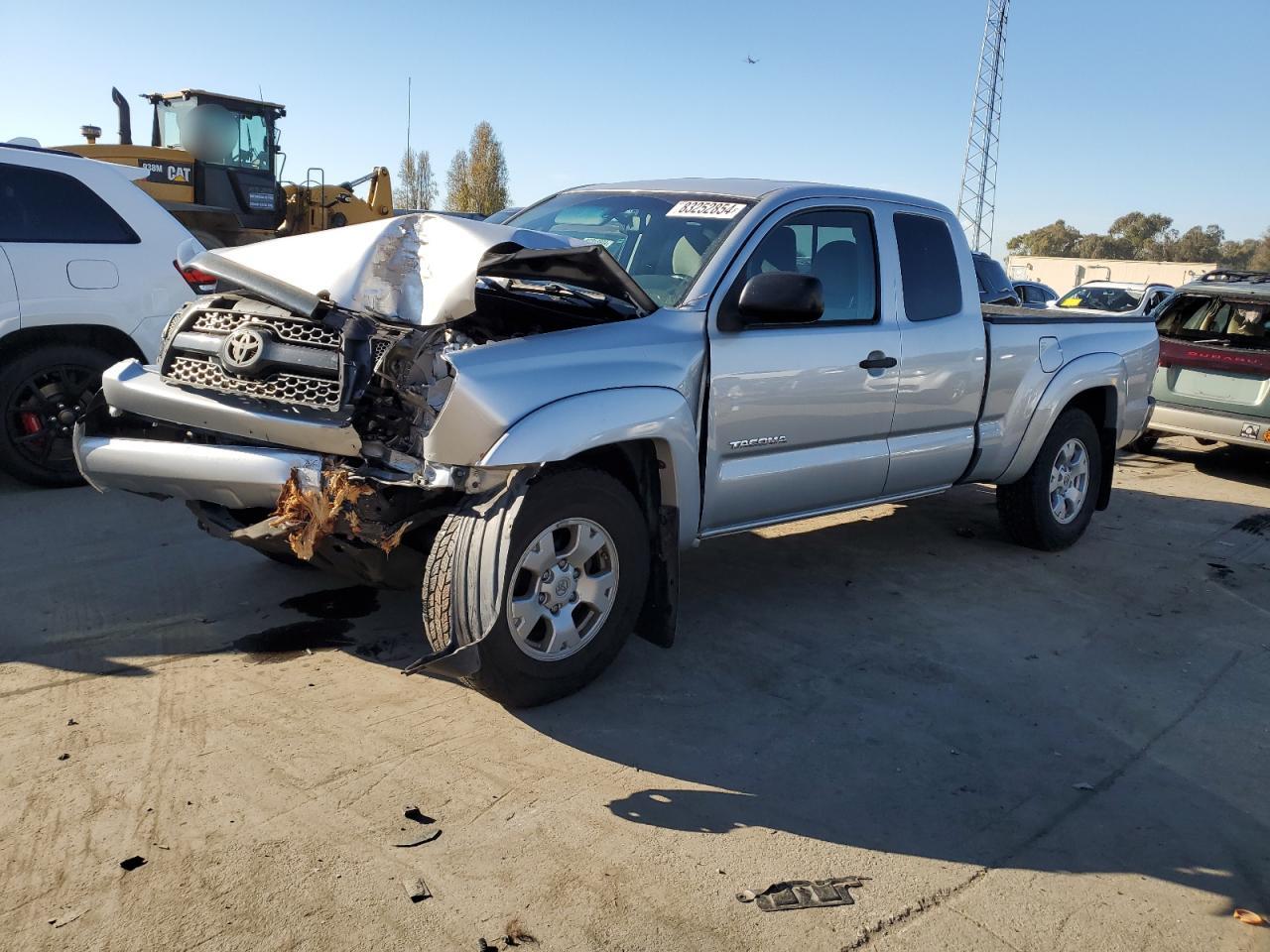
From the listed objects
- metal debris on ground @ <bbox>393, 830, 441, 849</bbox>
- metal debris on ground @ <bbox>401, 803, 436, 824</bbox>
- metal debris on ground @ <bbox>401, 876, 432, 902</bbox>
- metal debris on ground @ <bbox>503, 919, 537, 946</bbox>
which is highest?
metal debris on ground @ <bbox>401, 803, 436, 824</bbox>

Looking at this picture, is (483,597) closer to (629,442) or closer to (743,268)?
(629,442)

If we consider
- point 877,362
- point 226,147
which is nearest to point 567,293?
point 877,362

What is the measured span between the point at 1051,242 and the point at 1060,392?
8258 centimetres

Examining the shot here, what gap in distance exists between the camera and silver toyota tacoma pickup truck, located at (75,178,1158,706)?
3521mm

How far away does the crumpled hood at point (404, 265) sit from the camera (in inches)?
144

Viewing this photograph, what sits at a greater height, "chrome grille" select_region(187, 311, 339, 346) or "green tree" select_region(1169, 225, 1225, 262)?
"green tree" select_region(1169, 225, 1225, 262)

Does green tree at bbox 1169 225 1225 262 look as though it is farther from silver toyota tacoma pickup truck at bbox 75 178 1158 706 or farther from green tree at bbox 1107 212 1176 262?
silver toyota tacoma pickup truck at bbox 75 178 1158 706

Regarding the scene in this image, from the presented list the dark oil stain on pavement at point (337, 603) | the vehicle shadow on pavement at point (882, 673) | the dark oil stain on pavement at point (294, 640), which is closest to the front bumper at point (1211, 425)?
the vehicle shadow on pavement at point (882, 673)

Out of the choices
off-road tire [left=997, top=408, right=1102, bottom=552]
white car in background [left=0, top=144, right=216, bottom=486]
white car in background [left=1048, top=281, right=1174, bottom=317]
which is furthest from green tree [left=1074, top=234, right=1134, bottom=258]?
white car in background [left=0, top=144, right=216, bottom=486]

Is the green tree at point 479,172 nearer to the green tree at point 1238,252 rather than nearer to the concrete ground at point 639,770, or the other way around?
the green tree at point 1238,252

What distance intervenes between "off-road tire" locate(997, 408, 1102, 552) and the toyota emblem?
4.60 metres

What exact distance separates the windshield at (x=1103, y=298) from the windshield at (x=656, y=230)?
14.4 meters

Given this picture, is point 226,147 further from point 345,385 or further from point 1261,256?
point 1261,256

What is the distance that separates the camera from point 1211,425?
30.1ft
